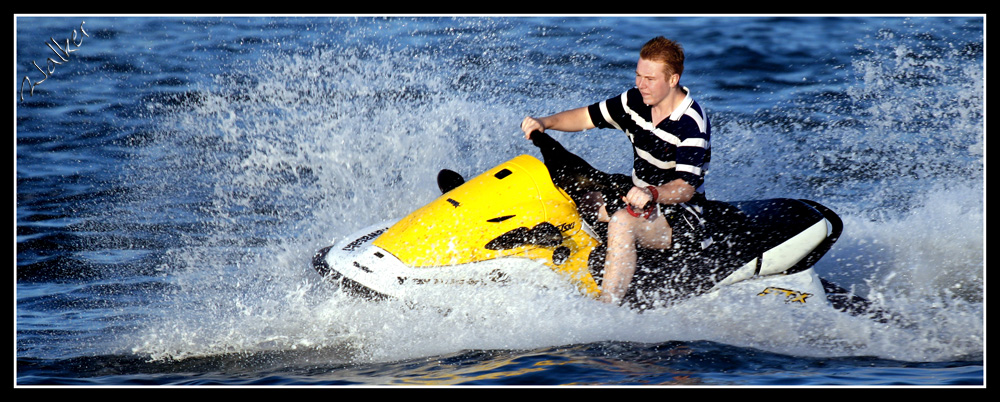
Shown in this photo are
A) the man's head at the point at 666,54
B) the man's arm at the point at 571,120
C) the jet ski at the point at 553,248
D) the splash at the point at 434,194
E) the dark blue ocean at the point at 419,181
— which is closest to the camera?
the man's head at the point at 666,54

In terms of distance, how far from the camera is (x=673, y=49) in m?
4.06

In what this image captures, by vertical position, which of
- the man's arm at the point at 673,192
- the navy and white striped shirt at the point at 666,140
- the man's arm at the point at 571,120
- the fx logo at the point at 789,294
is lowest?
the fx logo at the point at 789,294

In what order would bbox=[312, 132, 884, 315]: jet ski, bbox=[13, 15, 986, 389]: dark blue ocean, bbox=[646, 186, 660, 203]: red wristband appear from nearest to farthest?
bbox=[646, 186, 660, 203]: red wristband < bbox=[312, 132, 884, 315]: jet ski < bbox=[13, 15, 986, 389]: dark blue ocean

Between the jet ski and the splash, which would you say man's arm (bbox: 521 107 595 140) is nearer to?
the jet ski

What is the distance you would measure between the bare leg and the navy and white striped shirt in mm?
245

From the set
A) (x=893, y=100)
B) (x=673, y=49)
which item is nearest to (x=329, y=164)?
(x=673, y=49)

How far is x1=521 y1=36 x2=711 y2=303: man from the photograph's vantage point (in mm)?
4047

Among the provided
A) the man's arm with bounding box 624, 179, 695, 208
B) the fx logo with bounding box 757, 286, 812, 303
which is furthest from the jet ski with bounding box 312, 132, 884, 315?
the man's arm with bounding box 624, 179, 695, 208

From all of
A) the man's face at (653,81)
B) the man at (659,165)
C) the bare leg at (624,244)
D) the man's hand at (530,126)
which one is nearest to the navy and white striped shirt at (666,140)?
the man at (659,165)

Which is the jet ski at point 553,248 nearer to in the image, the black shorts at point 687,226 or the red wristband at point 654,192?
the black shorts at point 687,226

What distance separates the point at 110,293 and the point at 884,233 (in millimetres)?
5263

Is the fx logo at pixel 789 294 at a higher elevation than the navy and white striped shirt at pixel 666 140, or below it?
below

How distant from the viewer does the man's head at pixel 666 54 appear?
404 centimetres

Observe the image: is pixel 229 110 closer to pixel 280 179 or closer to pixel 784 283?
pixel 280 179
